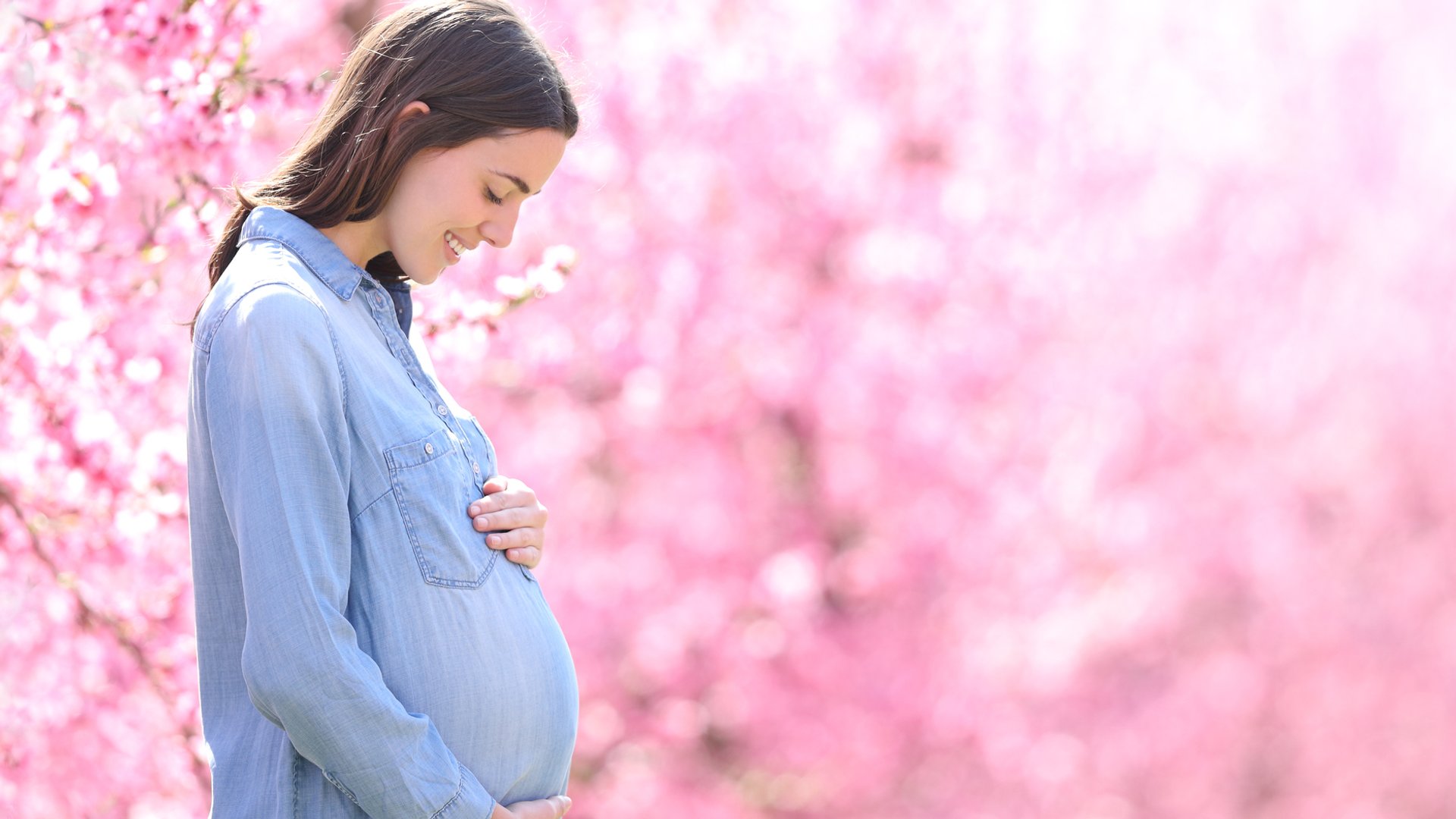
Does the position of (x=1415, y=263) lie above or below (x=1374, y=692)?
above

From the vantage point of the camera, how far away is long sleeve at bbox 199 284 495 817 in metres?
1.24

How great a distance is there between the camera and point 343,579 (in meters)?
1.28

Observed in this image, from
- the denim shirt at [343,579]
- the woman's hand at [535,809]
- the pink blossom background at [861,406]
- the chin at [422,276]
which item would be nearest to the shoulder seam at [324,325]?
the denim shirt at [343,579]

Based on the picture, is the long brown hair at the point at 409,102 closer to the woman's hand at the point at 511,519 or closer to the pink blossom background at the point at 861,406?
the woman's hand at the point at 511,519

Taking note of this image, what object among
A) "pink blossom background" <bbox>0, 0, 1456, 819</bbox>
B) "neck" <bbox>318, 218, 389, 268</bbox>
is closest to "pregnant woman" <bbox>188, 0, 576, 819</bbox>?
"neck" <bbox>318, 218, 389, 268</bbox>

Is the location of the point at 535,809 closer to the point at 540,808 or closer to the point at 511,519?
the point at 540,808

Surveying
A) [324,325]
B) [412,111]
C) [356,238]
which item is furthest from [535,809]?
[412,111]

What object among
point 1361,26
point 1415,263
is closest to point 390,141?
point 1415,263

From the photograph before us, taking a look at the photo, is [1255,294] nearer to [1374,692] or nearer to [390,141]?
[1374,692]

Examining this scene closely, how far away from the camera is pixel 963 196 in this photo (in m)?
5.73

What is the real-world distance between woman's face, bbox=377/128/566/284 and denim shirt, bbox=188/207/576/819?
75 mm

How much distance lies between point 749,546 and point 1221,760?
3527 mm

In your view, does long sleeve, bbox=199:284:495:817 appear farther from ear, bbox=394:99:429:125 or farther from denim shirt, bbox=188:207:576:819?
ear, bbox=394:99:429:125

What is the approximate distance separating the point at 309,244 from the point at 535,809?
2.14 feet
